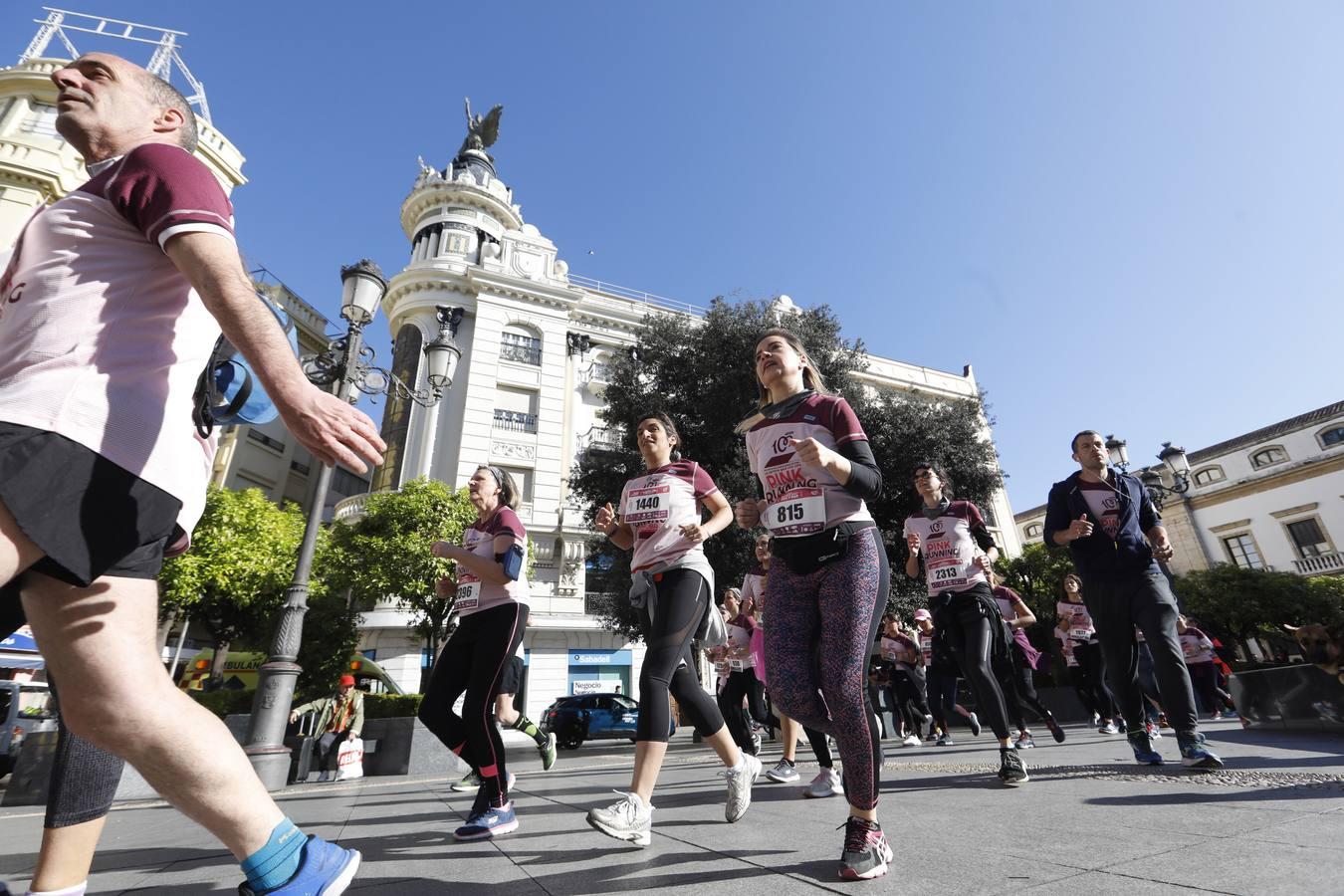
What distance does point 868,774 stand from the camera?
7.18ft

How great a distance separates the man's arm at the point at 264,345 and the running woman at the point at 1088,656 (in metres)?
8.56

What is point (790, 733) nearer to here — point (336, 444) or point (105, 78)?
Answer: point (336, 444)

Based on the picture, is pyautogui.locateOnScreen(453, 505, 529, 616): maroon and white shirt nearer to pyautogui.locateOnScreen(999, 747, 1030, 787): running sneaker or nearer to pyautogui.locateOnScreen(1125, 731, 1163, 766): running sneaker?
pyautogui.locateOnScreen(999, 747, 1030, 787): running sneaker

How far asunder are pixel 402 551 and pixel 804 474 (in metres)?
15.3

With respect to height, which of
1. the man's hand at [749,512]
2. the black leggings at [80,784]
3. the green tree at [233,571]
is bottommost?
the black leggings at [80,784]

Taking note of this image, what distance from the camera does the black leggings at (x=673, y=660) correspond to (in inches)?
111

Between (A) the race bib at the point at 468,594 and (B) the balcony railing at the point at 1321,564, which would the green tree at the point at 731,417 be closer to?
(A) the race bib at the point at 468,594

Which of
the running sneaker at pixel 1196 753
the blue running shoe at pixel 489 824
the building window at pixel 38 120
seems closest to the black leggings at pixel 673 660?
the blue running shoe at pixel 489 824

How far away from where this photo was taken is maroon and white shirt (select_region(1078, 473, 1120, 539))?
166 inches

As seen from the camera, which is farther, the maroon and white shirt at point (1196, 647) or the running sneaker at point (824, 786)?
the maroon and white shirt at point (1196, 647)

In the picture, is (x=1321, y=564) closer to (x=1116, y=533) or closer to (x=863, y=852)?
(x=1116, y=533)

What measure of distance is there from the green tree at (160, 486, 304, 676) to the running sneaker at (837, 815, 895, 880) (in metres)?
16.2

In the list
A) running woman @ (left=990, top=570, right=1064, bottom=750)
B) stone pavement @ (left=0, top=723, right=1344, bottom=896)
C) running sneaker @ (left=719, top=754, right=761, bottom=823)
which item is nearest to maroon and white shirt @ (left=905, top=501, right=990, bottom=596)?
stone pavement @ (left=0, top=723, right=1344, bottom=896)

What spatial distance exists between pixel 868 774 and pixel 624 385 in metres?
15.2
